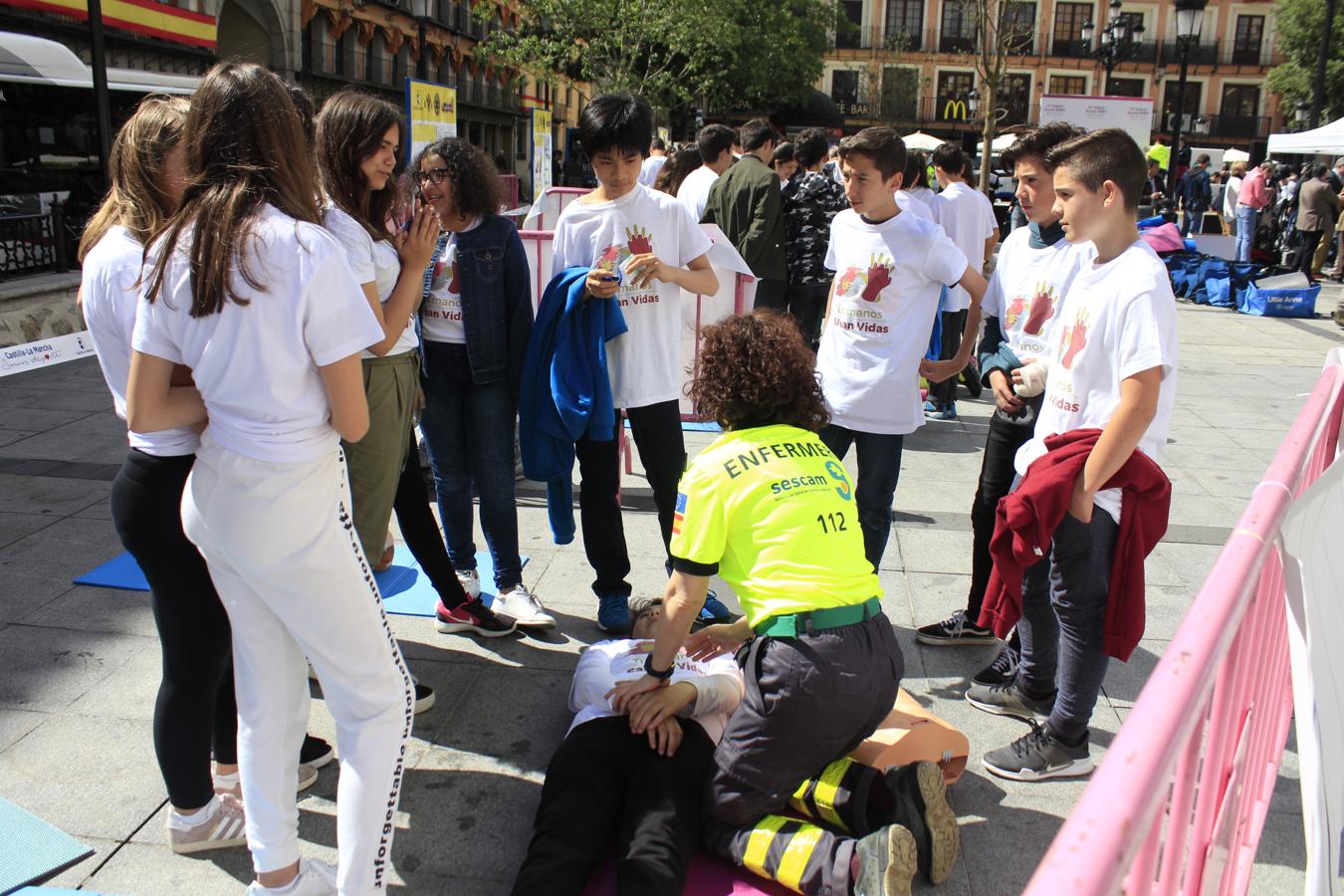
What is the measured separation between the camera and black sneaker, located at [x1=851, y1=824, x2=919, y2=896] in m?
2.31

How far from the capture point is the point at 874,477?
13.0 ft

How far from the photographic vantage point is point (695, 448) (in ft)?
21.5

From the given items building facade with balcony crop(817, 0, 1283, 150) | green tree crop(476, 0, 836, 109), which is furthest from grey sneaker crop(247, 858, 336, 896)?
building facade with balcony crop(817, 0, 1283, 150)

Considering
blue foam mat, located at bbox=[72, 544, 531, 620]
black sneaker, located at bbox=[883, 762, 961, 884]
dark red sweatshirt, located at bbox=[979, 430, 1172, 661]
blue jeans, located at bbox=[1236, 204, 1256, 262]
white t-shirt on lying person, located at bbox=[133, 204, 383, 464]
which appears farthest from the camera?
blue jeans, located at bbox=[1236, 204, 1256, 262]

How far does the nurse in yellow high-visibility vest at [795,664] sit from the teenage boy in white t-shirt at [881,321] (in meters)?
1.24

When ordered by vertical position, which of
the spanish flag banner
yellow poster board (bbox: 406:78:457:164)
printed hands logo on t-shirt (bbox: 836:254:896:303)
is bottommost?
printed hands logo on t-shirt (bbox: 836:254:896:303)

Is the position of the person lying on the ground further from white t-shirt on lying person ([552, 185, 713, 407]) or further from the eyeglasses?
the eyeglasses

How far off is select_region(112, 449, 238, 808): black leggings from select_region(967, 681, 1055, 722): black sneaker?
2323mm

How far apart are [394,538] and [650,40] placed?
2573 cm

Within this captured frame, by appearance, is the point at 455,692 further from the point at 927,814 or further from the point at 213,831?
the point at 927,814

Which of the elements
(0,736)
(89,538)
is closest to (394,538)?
(89,538)

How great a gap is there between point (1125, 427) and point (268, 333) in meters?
2.06

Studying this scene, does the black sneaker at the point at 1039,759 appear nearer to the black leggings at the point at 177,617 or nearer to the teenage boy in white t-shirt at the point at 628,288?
the teenage boy in white t-shirt at the point at 628,288

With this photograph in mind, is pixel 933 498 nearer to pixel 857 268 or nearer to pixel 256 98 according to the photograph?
pixel 857 268
